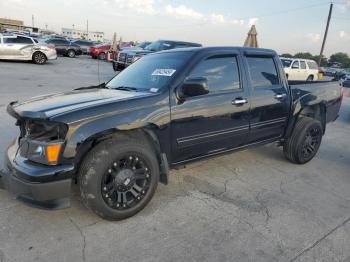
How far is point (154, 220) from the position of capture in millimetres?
3170

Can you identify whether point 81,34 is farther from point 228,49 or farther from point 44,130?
point 44,130

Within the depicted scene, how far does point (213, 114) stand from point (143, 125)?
945mm

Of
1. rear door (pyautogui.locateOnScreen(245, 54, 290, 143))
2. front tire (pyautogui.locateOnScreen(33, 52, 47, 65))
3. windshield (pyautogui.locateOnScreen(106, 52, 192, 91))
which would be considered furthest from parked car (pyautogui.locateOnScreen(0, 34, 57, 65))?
rear door (pyautogui.locateOnScreen(245, 54, 290, 143))

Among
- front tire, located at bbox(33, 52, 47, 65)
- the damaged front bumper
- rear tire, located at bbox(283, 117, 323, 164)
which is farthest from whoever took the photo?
front tire, located at bbox(33, 52, 47, 65)

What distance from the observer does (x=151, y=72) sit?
3816 millimetres

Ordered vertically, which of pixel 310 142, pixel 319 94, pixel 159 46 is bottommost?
pixel 310 142

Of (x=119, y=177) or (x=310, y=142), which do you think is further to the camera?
(x=310, y=142)

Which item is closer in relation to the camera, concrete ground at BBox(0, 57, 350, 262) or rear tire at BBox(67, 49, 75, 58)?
concrete ground at BBox(0, 57, 350, 262)

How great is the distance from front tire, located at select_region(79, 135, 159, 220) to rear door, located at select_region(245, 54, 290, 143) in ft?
5.55

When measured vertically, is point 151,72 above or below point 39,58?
above

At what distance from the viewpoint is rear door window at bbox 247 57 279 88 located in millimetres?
4172

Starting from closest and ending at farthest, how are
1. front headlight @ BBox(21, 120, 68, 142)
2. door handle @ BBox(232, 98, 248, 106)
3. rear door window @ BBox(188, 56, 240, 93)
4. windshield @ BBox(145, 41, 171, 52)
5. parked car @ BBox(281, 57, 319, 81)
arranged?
front headlight @ BBox(21, 120, 68, 142), rear door window @ BBox(188, 56, 240, 93), door handle @ BBox(232, 98, 248, 106), windshield @ BBox(145, 41, 171, 52), parked car @ BBox(281, 57, 319, 81)

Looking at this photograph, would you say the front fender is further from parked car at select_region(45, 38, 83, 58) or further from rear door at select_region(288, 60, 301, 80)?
parked car at select_region(45, 38, 83, 58)

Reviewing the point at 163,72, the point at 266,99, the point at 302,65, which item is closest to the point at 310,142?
the point at 266,99
